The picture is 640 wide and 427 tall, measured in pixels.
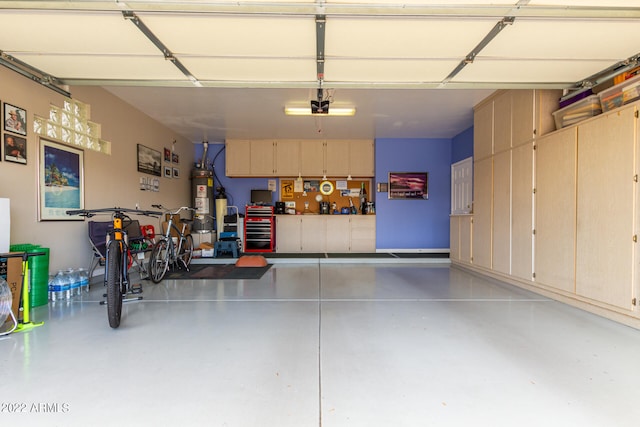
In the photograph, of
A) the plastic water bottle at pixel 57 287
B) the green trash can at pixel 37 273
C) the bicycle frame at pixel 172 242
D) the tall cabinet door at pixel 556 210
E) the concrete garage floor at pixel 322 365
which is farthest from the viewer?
the bicycle frame at pixel 172 242

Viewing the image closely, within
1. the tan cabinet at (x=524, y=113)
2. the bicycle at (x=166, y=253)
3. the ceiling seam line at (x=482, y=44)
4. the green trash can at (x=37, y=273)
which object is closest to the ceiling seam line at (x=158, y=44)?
the bicycle at (x=166, y=253)

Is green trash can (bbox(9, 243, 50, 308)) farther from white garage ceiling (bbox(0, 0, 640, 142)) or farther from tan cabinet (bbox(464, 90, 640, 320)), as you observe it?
tan cabinet (bbox(464, 90, 640, 320))

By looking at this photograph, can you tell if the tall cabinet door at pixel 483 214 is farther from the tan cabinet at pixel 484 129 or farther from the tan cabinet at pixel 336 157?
the tan cabinet at pixel 336 157

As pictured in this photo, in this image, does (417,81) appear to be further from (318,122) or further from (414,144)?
(414,144)

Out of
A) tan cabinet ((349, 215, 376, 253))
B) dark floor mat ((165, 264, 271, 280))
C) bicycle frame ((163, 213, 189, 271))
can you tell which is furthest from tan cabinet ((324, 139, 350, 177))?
bicycle frame ((163, 213, 189, 271))

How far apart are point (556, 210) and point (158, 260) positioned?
15.8ft

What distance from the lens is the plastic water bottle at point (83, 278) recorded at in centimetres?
362

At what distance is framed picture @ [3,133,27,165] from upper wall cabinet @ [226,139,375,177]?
4333 millimetres

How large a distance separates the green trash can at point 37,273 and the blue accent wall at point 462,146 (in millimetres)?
6775

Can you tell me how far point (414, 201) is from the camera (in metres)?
7.36

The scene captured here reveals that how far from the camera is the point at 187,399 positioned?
60.2 inches

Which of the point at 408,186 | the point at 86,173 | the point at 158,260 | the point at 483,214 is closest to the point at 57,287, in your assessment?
the point at 158,260

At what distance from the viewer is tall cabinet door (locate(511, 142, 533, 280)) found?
149 inches

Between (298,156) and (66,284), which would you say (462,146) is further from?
(66,284)
